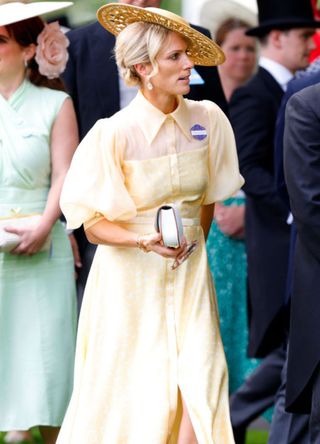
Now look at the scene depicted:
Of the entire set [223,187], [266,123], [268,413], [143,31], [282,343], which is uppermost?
[143,31]

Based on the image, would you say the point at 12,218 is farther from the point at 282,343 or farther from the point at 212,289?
the point at 282,343

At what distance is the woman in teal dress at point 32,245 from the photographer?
757 centimetres

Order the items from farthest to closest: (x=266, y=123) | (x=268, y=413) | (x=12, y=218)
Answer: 1. (x=268, y=413)
2. (x=266, y=123)
3. (x=12, y=218)

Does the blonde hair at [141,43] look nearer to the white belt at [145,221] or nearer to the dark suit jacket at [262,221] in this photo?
the white belt at [145,221]

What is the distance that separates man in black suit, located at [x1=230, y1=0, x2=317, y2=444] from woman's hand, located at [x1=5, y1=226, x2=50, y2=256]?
1.60m

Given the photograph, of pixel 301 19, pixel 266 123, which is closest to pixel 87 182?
pixel 266 123

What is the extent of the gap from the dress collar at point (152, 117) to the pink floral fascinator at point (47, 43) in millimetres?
1020

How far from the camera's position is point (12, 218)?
751cm

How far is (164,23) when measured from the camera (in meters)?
6.57

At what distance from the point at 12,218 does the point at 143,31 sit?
1305 mm

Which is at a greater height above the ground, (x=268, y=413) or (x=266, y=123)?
(x=266, y=123)

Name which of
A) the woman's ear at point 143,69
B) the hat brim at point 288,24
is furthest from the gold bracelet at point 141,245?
the hat brim at point 288,24

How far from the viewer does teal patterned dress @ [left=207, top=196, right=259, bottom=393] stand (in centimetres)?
949

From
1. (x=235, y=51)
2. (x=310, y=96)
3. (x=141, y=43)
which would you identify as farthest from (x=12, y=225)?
(x=235, y=51)
